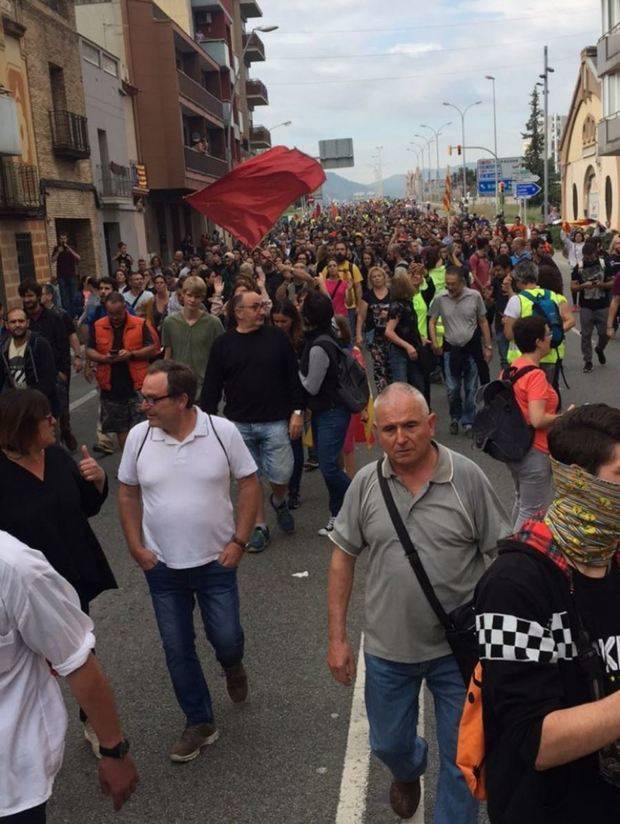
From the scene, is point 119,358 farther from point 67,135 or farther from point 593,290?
point 67,135

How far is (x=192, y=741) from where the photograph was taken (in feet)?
13.5

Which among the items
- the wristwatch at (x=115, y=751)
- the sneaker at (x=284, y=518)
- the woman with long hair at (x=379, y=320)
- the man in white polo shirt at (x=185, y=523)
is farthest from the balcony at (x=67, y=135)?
the wristwatch at (x=115, y=751)

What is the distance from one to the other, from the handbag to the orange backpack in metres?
1.01

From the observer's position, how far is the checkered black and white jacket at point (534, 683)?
191 cm

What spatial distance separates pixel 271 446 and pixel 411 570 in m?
3.58

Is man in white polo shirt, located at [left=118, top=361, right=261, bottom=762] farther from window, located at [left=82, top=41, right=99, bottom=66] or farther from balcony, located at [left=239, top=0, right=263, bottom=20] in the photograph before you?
balcony, located at [left=239, top=0, right=263, bottom=20]

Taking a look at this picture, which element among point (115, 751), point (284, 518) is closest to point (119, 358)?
point (284, 518)

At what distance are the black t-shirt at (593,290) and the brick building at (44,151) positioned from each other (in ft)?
42.9

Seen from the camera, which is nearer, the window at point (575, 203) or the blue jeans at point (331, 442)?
the blue jeans at point (331, 442)

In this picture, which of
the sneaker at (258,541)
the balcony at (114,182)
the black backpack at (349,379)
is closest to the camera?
the black backpack at (349,379)

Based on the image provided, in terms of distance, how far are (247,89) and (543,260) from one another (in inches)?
2740

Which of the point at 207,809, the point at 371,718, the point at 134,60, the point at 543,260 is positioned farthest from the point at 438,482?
the point at 134,60

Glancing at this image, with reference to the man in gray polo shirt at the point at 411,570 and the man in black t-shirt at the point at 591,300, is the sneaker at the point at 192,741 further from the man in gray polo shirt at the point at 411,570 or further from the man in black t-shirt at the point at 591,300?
the man in black t-shirt at the point at 591,300

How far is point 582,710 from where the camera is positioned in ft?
6.02
